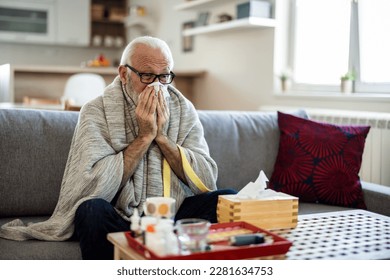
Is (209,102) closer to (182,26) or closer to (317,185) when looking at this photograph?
(182,26)

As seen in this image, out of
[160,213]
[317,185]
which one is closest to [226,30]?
[317,185]

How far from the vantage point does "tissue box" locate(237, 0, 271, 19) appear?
13.5 ft

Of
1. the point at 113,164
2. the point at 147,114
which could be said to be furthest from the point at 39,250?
the point at 147,114

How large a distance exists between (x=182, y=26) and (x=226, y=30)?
993 millimetres

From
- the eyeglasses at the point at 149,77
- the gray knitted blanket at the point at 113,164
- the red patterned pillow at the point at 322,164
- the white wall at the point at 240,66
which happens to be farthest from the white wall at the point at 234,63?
the eyeglasses at the point at 149,77

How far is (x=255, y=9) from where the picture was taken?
413cm

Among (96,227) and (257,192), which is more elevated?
(257,192)

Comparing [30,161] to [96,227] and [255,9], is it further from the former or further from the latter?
[255,9]

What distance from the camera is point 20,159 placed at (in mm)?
2031

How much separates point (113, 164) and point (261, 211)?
546mm

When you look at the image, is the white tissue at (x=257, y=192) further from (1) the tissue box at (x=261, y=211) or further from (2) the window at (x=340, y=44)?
(2) the window at (x=340, y=44)

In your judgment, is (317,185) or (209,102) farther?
(209,102)

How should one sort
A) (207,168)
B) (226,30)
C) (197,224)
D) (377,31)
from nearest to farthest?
(197,224)
(207,168)
(377,31)
(226,30)

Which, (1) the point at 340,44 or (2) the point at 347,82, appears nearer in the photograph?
(2) the point at 347,82
